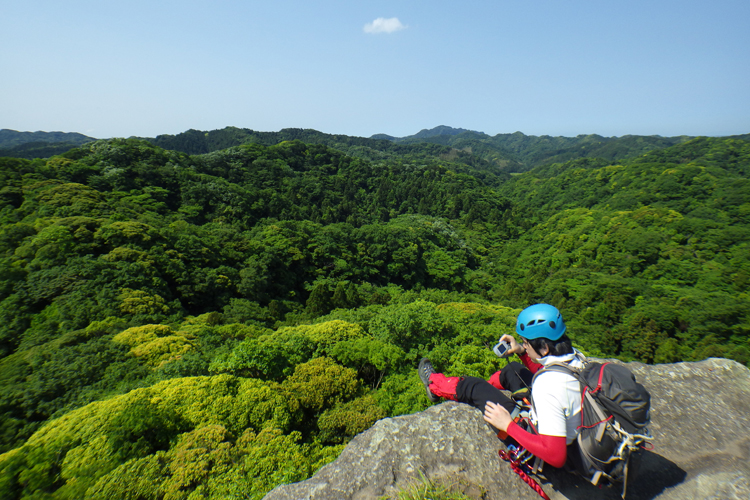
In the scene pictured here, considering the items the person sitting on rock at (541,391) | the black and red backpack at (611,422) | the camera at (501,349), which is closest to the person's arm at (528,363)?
the person sitting on rock at (541,391)

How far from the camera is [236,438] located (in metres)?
9.56

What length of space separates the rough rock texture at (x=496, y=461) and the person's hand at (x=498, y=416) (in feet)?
3.08

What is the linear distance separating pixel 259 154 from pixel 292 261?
6483 cm

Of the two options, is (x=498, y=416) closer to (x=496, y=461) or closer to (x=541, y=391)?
(x=541, y=391)

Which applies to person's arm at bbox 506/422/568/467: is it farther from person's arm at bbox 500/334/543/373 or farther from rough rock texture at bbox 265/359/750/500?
person's arm at bbox 500/334/543/373

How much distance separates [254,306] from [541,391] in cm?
3117

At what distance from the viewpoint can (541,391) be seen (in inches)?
131

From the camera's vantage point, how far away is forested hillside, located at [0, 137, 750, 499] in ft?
29.3

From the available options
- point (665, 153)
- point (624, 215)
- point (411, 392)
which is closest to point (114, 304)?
point (411, 392)

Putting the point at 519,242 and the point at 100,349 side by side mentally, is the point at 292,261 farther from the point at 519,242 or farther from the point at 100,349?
the point at 519,242

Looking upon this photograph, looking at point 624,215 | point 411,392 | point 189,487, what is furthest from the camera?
point 624,215

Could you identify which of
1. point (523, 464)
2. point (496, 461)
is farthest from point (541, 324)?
point (496, 461)

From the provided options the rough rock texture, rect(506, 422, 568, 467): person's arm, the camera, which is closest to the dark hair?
the camera

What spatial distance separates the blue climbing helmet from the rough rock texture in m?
1.72
